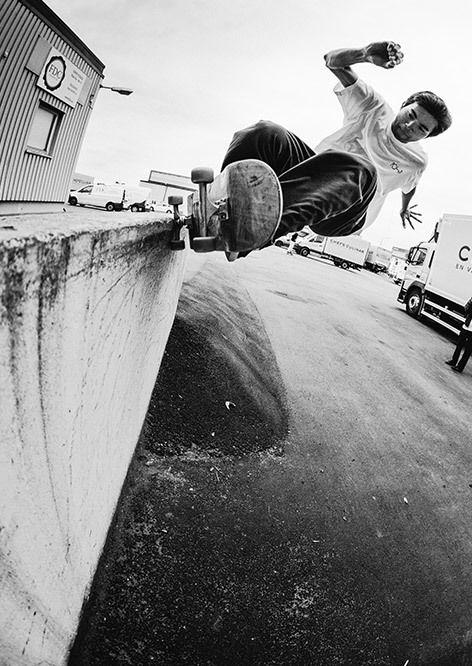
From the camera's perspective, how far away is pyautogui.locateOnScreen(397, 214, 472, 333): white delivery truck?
13539mm

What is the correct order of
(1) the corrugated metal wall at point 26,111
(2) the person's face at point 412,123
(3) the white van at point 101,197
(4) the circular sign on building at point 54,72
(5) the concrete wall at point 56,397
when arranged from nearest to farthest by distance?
1. (5) the concrete wall at point 56,397
2. (2) the person's face at point 412,123
3. (1) the corrugated metal wall at point 26,111
4. (4) the circular sign on building at point 54,72
5. (3) the white van at point 101,197

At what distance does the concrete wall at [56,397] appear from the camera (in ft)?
2.39

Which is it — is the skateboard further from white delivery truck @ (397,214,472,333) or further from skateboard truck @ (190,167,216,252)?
white delivery truck @ (397,214,472,333)

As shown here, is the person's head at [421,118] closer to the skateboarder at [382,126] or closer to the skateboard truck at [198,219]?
the skateboarder at [382,126]

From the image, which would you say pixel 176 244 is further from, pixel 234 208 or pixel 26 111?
pixel 26 111

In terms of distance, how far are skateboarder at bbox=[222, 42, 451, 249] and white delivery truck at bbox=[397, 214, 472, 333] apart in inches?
417

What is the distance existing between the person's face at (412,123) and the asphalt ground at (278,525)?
2.85 meters

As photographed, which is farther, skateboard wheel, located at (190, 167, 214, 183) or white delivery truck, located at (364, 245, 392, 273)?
white delivery truck, located at (364, 245, 392, 273)

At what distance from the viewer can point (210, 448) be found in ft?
11.6

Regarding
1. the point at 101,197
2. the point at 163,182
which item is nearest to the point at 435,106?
the point at 101,197

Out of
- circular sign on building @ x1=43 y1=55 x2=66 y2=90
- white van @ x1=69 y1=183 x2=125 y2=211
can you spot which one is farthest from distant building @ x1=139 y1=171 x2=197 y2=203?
circular sign on building @ x1=43 y1=55 x2=66 y2=90

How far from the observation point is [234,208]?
1.95 metres

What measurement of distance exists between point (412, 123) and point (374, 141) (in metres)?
0.36


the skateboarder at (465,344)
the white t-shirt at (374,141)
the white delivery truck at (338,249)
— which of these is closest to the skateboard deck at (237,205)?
the white t-shirt at (374,141)
